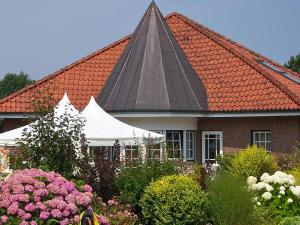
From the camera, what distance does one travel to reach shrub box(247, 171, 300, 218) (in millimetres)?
14039

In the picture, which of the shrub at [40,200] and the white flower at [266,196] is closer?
the shrub at [40,200]

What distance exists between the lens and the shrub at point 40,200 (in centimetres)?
1032

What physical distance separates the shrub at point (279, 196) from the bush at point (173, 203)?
1409 millimetres

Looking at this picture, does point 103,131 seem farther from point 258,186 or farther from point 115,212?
point 115,212

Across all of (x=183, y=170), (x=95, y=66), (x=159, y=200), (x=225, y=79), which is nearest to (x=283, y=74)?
(x=225, y=79)

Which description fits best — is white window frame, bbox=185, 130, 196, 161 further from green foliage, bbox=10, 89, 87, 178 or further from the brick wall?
green foliage, bbox=10, 89, 87, 178

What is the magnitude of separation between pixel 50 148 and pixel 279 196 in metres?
5.08

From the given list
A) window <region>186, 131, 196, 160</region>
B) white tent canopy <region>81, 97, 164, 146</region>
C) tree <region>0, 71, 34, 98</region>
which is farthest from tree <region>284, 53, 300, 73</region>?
white tent canopy <region>81, 97, 164, 146</region>

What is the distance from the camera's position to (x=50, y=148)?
13820mm

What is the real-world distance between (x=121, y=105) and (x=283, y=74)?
29.4 feet

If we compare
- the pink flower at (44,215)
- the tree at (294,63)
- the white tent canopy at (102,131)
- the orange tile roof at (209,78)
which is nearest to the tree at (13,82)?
the tree at (294,63)

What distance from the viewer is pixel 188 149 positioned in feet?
85.8

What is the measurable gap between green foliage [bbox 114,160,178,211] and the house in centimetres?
953

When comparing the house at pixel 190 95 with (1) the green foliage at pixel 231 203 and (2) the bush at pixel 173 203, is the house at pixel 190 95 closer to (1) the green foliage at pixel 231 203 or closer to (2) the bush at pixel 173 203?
(2) the bush at pixel 173 203
